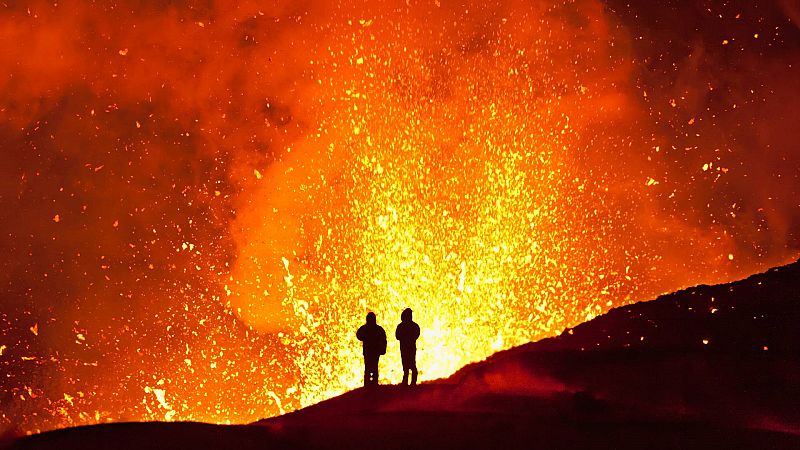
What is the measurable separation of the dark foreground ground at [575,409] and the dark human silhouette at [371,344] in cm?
48

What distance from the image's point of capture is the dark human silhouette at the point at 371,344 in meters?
11.1

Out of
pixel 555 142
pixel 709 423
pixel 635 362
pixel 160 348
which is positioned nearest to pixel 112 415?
pixel 160 348

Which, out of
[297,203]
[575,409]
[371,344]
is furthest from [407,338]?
[297,203]

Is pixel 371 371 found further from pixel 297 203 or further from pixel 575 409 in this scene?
pixel 297 203

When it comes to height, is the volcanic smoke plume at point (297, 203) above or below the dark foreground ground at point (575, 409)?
above

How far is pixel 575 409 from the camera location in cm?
832

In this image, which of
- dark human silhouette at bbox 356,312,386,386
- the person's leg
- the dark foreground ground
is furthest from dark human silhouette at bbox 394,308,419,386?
the dark foreground ground

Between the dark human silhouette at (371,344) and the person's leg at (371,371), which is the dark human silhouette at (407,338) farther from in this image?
the person's leg at (371,371)

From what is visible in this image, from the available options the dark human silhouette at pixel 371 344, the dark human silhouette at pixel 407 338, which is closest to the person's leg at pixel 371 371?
the dark human silhouette at pixel 371 344

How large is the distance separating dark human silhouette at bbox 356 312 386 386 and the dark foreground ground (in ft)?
1.58

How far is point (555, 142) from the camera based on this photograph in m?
30.0

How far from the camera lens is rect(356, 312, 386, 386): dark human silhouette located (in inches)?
438

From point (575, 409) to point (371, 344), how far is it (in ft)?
11.5

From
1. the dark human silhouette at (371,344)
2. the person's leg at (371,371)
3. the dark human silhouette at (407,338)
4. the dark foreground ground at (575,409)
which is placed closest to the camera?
the dark foreground ground at (575,409)
